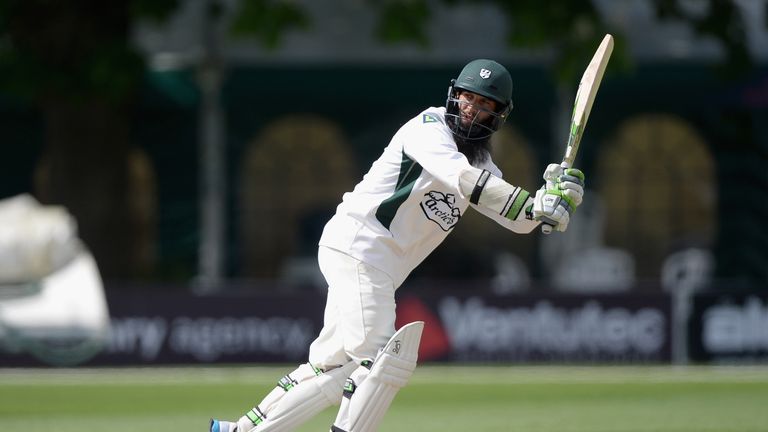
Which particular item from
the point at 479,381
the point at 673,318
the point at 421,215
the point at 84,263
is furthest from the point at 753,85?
the point at 421,215

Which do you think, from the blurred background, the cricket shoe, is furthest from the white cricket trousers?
the blurred background

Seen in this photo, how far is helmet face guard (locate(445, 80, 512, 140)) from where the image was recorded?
6281 millimetres

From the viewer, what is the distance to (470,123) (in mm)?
6270

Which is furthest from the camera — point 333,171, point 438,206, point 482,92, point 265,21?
point 333,171

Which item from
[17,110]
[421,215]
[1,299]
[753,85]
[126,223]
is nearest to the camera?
[421,215]

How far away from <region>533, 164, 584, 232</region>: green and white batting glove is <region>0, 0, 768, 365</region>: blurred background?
8.00 m

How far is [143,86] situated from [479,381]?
679 centimetres

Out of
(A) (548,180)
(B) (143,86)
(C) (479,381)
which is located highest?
(B) (143,86)

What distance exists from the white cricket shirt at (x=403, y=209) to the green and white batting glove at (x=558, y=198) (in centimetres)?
36

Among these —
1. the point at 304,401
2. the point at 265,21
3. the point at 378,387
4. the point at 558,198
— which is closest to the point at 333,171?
the point at 265,21

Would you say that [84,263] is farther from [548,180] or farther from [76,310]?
[548,180]

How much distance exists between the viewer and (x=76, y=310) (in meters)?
13.9

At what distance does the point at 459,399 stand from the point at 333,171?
29.2 feet

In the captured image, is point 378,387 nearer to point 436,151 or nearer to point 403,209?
→ point 403,209
